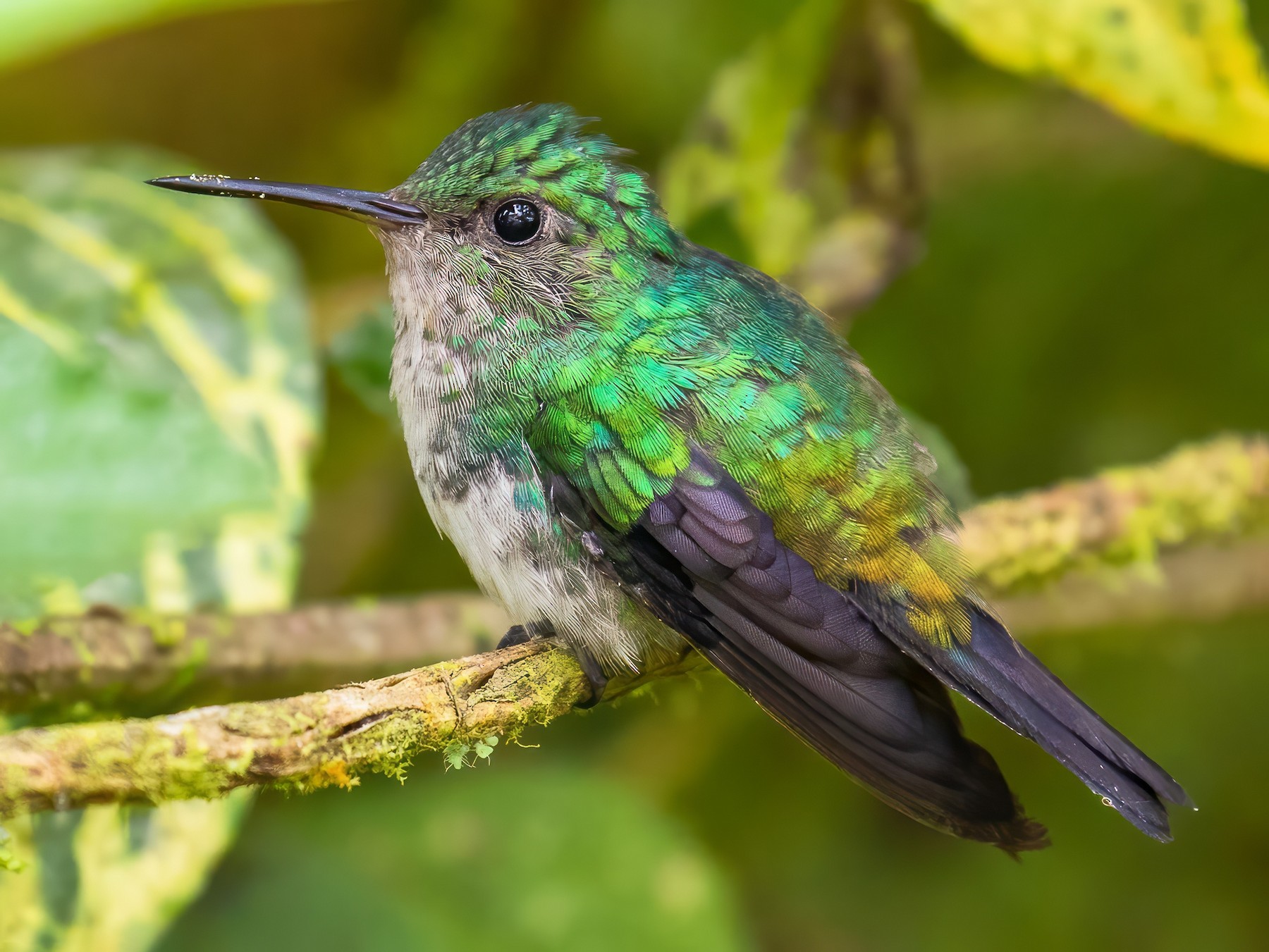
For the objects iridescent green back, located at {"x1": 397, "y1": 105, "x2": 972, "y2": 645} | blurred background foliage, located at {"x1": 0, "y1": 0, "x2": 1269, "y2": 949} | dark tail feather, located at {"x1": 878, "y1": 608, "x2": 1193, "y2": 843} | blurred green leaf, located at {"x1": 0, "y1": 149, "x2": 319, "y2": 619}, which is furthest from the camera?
blurred background foliage, located at {"x1": 0, "y1": 0, "x2": 1269, "y2": 949}

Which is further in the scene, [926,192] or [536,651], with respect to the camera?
[926,192]

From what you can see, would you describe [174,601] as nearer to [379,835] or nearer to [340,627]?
[340,627]

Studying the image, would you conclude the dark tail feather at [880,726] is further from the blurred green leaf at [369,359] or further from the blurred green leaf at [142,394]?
the blurred green leaf at [369,359]

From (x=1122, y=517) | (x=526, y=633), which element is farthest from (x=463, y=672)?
(x=1122, y=517)

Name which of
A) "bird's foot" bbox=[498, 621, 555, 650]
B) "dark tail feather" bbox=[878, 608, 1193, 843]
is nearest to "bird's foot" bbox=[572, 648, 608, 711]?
"bird's foot" bbox=[498, 621, 555, 650]

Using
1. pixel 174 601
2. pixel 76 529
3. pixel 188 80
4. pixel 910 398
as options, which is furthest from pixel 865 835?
pixel 188 80

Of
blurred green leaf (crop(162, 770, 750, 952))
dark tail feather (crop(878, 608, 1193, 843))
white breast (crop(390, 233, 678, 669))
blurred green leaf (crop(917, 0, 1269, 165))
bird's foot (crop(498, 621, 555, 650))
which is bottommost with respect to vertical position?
blurred green leaf (crop(162, 770, 750, 952))

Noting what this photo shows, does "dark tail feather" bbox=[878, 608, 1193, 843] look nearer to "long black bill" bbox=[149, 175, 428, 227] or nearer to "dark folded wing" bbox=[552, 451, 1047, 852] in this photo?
"dark folded wing" bbox=[552, 451, 1047, 852]
